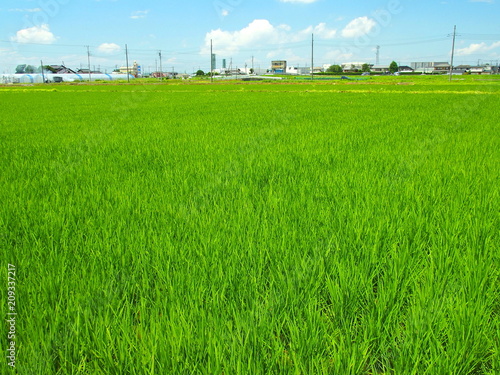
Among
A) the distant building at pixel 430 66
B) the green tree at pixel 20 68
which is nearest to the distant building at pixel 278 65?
the distant building at pixel 430 66

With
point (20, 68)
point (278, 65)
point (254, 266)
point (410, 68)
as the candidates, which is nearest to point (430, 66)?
point (410, 68)

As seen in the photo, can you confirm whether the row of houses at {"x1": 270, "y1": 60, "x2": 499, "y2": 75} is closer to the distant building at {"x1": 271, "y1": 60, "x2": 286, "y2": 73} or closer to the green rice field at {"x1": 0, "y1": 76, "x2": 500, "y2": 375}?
the distant building at {"x1": 271, "y1": 60, "x2": 286, "y2": 73}

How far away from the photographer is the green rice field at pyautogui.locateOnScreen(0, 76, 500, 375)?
45.4 inches

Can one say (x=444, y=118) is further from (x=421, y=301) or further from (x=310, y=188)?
(x=421, y=301)

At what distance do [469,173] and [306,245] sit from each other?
252cm

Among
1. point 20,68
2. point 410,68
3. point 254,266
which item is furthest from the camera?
point 410,68

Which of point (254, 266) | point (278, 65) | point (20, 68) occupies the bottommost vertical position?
point (254, 266)

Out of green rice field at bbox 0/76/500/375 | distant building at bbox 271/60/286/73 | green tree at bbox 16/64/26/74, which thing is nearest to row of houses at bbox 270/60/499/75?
distant building at bbox 271/60/286/73

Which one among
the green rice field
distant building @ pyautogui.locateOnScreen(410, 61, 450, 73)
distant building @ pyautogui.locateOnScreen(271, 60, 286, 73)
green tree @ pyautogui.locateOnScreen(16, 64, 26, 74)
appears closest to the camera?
the green rice field

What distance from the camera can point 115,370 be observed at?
1.11 m

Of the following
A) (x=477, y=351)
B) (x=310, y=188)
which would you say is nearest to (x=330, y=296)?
(x=477, y=351)

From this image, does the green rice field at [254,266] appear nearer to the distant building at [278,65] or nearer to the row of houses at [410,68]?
the row of houses at [410,68]

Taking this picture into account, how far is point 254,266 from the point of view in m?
1.69

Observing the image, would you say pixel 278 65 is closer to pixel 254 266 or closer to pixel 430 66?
pixel 430 66
